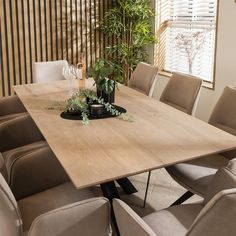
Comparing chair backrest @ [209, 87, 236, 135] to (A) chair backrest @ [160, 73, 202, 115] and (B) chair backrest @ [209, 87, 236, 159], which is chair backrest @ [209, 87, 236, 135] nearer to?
(B) chair backrest @ [209, 87, 236, 159]

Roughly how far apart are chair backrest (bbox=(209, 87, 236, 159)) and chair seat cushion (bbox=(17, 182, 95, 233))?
3.66ft

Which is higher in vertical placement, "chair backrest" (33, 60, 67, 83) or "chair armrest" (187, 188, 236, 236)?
"chair backrest" (33, 60, 67, 83)

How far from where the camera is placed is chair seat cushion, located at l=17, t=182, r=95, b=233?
1.85 m

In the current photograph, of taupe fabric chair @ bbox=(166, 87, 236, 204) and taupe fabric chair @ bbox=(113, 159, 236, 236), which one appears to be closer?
taupe fabric chair @ bbox=(113, 159, 236, 236)

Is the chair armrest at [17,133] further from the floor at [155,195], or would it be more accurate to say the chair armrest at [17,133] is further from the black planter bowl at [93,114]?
the floor at [155,195]

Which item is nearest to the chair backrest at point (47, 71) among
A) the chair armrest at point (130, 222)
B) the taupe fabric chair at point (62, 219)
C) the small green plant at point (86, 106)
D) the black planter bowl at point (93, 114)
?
the small green plant at point (86, 106)

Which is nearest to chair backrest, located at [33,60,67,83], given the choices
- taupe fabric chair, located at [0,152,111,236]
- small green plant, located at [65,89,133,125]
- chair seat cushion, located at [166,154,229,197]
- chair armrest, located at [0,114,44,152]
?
chair armrest, located at [0,114,44,152]

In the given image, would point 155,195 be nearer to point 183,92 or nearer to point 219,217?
point 183,92

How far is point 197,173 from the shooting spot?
2.27 meters

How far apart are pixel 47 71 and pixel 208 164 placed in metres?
2.59

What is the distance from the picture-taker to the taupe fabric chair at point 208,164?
86.8 inches

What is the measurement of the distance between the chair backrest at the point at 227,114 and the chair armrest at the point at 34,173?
117 centimetres

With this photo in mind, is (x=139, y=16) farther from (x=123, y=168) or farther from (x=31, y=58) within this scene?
(x=123, y=168)

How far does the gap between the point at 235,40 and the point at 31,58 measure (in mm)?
2900
